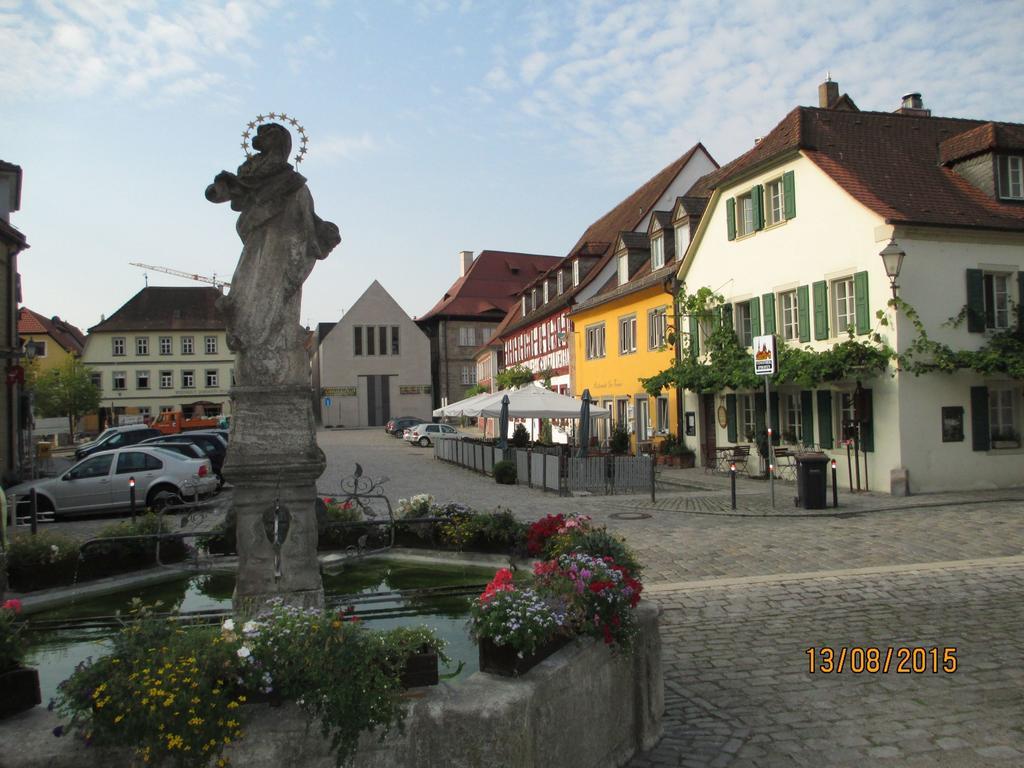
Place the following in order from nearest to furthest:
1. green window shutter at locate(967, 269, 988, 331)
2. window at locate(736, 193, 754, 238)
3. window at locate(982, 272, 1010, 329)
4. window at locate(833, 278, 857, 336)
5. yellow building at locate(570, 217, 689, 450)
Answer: green window shutter at locate(967, 269, 988, 331) < window at locate(982, 272, 1010, 329) < window at locate(833, 278, 857, 336) < window at locate(736, 193, 754, 238) < yellow building at locate(570, 217, 689, 450)

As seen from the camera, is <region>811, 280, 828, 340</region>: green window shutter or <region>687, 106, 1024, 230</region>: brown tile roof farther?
<region>811, 280, 828, 340</region>: green window shutter

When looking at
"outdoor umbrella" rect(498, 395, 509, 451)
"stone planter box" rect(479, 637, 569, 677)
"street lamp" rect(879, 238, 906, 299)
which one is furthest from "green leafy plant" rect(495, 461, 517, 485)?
"stone planter box" rect(479, 637, 569, 677)

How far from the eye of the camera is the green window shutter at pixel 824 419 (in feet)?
65.9

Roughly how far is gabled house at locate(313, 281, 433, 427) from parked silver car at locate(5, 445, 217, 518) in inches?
1943

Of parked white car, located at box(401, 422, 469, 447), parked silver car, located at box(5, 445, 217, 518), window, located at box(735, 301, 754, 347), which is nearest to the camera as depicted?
parked silver car, located at box(5, 445, 217, 518)

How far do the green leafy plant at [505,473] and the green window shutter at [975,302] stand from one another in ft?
36.6

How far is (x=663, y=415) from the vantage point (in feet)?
93.9

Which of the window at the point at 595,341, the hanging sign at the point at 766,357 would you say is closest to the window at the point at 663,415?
the window at the point at 595,341

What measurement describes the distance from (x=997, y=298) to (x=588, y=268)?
1940 cm

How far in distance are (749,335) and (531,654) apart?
20701 mm

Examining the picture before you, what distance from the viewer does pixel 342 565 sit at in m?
8.55

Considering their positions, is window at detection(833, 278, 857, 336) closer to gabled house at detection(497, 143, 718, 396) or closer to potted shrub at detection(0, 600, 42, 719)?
gabled house at detection(497, 143, 718, 396)

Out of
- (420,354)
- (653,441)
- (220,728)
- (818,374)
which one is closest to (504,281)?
(420,354)
